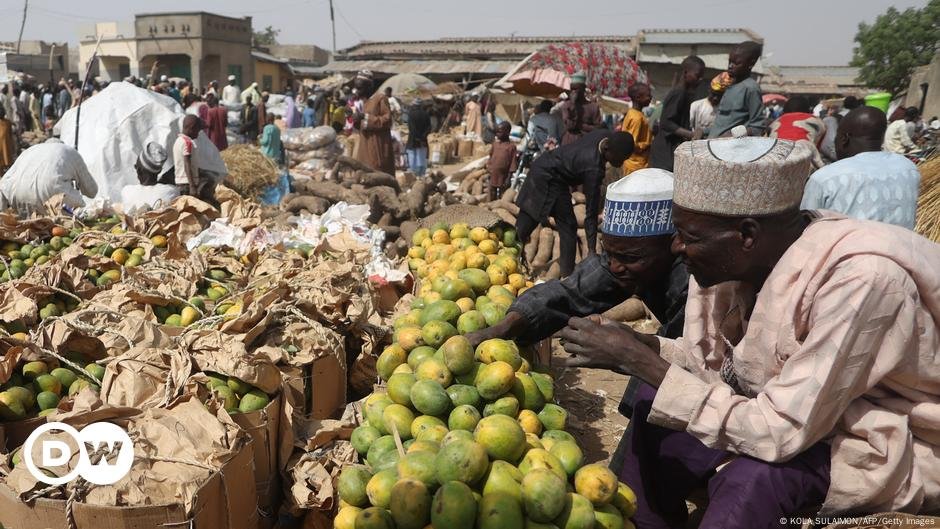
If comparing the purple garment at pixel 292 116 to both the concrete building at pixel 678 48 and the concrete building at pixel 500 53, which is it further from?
the concrete building at pixel 678 48

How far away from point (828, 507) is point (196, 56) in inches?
1277

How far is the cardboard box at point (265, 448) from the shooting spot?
2439mm

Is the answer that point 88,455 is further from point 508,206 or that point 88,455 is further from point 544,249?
point 508,206

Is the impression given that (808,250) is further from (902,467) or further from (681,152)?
(902,467)

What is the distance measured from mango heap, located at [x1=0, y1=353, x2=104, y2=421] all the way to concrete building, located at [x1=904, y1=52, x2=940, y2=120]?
16822mm

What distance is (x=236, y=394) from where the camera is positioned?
2.58 metres

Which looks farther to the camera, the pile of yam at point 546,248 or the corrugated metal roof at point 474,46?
the corrugated metal roof at point 474,46

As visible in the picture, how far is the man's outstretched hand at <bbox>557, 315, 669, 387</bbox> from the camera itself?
72.7 inches

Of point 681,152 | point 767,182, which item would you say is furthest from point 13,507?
point 767,182

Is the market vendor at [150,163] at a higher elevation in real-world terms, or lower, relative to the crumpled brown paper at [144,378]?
higher

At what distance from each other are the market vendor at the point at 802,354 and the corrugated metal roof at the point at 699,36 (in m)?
22.9

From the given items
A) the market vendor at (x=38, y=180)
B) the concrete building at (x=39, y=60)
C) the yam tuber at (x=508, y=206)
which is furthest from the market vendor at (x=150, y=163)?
the concrete building at (x=39, y=60)

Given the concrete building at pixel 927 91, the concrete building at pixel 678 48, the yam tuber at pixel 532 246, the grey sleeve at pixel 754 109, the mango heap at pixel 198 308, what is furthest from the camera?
→ the concrete building at pixel 678 48

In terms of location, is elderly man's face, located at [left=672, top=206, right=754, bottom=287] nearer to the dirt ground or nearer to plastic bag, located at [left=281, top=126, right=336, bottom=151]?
the dirt ground
